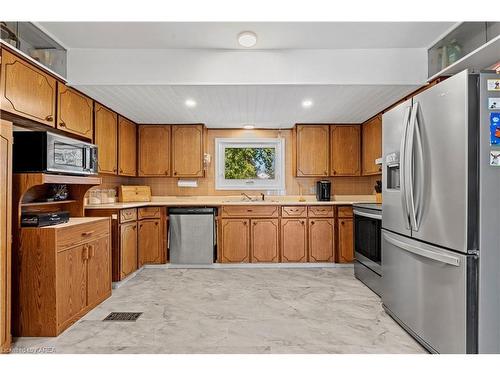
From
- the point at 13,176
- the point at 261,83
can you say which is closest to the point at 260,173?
the point at 261,83

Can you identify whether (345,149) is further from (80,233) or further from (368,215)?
(80,233)

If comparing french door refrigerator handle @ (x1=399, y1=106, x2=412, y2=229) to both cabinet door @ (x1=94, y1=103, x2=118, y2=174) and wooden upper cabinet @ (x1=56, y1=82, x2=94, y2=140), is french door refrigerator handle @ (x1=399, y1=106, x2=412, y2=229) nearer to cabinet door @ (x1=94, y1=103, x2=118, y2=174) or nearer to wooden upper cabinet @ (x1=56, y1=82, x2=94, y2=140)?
wooden upper cabinet @ (x1=56, y1=82, x2=94, y2=140)

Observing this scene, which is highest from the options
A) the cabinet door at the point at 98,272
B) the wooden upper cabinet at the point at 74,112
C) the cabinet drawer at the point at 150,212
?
the wooden upper cabinet at the point at 74,112

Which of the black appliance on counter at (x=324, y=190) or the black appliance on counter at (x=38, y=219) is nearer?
the black appliance on counter at (x=38, y=219)

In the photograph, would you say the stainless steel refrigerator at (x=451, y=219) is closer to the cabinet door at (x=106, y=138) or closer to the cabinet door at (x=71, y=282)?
the cabinet door at (x=71, y=282)

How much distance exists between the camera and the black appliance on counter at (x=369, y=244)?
3098 mm

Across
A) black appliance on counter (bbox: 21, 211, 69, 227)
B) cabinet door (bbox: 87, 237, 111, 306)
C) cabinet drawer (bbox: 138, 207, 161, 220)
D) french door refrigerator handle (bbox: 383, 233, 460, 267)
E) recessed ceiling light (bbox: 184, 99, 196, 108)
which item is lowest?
cabinet door (bbox: 87, 237, 111, 306)

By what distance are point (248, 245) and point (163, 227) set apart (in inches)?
48.3

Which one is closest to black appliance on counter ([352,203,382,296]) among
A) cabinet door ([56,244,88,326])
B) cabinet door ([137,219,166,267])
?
cabinet door ([137,219,166,267])

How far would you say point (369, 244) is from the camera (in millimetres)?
3342

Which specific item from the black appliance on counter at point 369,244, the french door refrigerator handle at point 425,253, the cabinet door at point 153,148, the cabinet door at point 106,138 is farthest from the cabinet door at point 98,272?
the black appliance on counter at point 369,244

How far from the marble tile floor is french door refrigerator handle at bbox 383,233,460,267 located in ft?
2.13

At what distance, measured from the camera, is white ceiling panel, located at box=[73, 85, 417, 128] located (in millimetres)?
3104

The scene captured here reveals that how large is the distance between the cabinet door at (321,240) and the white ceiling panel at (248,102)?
1.52 metres
